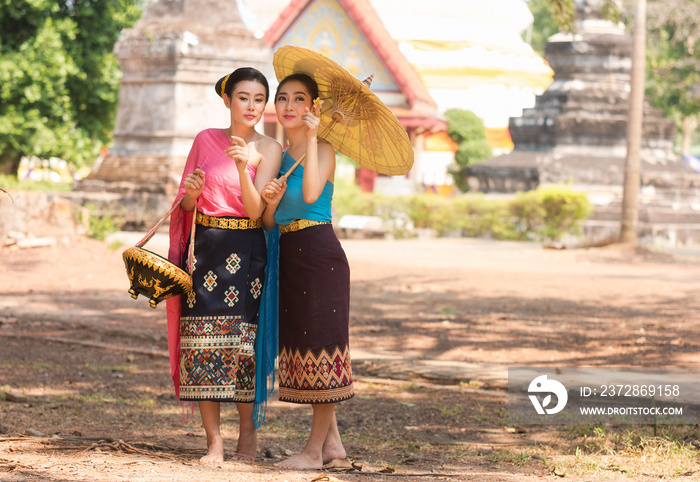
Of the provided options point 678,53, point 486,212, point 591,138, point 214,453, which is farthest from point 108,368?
point 678,53

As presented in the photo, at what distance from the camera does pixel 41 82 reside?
1775 centimetres

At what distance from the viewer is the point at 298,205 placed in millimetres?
3922

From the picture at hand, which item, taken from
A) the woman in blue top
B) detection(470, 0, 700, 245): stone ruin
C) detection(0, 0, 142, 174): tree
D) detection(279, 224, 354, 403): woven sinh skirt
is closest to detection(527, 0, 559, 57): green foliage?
detection(470, 0, 700, 245): stone ruin

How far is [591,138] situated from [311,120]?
57.1 feet

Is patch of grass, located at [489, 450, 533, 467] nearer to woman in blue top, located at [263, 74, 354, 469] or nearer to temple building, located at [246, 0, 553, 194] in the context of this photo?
woman in blue top, located at [263, 74, 354, 469]

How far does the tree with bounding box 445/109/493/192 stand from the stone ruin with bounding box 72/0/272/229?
11806mm

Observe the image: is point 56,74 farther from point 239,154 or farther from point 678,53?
point 678,53

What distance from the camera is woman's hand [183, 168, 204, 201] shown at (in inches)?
153

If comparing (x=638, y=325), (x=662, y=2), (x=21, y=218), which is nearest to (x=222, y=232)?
(x=638, y=325)

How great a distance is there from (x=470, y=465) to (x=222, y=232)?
1.49 meters

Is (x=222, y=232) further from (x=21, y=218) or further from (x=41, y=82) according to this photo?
(x=41, y=82)

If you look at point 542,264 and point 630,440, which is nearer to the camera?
point 630,440

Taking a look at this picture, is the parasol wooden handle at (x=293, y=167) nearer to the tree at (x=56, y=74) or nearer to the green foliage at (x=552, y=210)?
the green foliage at (x=552, y=210)

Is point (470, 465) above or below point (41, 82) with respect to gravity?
below
